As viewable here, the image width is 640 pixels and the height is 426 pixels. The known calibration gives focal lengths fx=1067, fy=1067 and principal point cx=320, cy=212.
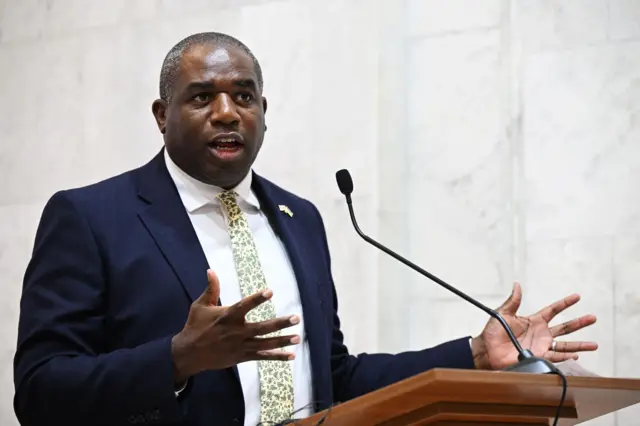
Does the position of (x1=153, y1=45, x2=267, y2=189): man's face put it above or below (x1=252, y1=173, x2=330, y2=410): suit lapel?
above

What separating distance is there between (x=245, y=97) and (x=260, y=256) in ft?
1.53

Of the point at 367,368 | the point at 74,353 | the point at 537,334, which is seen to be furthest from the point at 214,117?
the point at 537,334

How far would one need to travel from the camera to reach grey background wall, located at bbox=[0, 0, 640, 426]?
12.9ft

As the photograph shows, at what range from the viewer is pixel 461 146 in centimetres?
419

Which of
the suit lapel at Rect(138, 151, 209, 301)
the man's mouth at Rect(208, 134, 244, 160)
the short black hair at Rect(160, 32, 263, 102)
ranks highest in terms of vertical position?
the short black hair at Rect(160, 32, 263, 102)

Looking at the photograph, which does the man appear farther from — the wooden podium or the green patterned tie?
the wooden podium

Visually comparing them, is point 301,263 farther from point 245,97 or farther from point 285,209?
point 245,97

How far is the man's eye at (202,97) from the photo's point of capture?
300 cm

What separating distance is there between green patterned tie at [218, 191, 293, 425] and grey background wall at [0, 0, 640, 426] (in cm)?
122

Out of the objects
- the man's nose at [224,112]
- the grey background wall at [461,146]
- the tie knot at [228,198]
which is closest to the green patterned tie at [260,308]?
the tie knot at [228,198]

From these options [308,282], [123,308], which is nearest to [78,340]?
[123,308]

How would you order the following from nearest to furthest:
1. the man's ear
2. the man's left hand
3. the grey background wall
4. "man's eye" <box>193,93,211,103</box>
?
1. the man's left hand
2. "man's eye" <box>193,93,211,103</box>
3. the man's ear
4. the grey background wall

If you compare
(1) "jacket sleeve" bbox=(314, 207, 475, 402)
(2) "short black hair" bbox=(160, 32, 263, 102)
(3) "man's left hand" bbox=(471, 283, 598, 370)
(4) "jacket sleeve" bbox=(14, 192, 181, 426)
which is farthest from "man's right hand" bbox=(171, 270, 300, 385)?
(2) "short black hair" bbox=(160, 32, 263, 102)

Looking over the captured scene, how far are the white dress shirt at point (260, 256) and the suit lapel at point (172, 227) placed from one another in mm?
63
